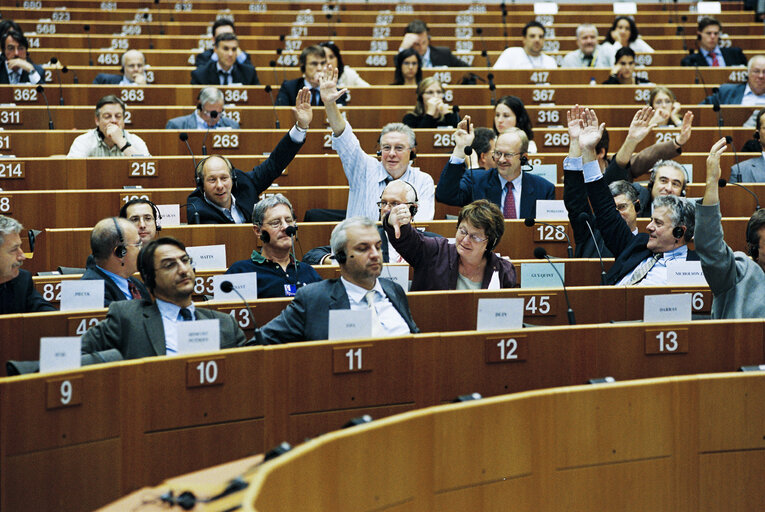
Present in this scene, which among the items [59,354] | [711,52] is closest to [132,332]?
[59,354]

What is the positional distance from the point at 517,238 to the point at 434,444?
7.11ft

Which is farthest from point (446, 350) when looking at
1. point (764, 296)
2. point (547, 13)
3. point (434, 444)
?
point (547, 13)

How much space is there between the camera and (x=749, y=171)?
4.97 metres

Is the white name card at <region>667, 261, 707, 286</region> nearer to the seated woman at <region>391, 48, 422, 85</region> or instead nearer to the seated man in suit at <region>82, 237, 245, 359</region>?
the seated man in suit at <region>82, 237, 245, 359</region>

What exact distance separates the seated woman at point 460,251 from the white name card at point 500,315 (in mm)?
498

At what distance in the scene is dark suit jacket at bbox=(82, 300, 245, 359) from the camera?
269 centimetres

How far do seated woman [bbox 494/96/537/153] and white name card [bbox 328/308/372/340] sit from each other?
2511 millimetres

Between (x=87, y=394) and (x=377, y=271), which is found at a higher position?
(x=377, y=271)

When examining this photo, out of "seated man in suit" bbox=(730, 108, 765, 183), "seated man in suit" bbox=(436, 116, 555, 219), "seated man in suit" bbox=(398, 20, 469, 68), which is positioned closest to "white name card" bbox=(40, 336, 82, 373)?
"seated man in suit" bbox=(436, 116, 555, 219)

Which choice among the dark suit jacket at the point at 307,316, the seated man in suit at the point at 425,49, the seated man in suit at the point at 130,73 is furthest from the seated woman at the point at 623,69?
the dark suit jacket at the point at 307,316

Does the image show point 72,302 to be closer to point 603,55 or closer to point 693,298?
point 693,298

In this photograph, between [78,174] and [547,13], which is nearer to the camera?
[78,174]

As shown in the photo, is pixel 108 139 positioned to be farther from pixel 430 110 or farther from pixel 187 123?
pixel 430 110

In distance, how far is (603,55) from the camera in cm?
698
